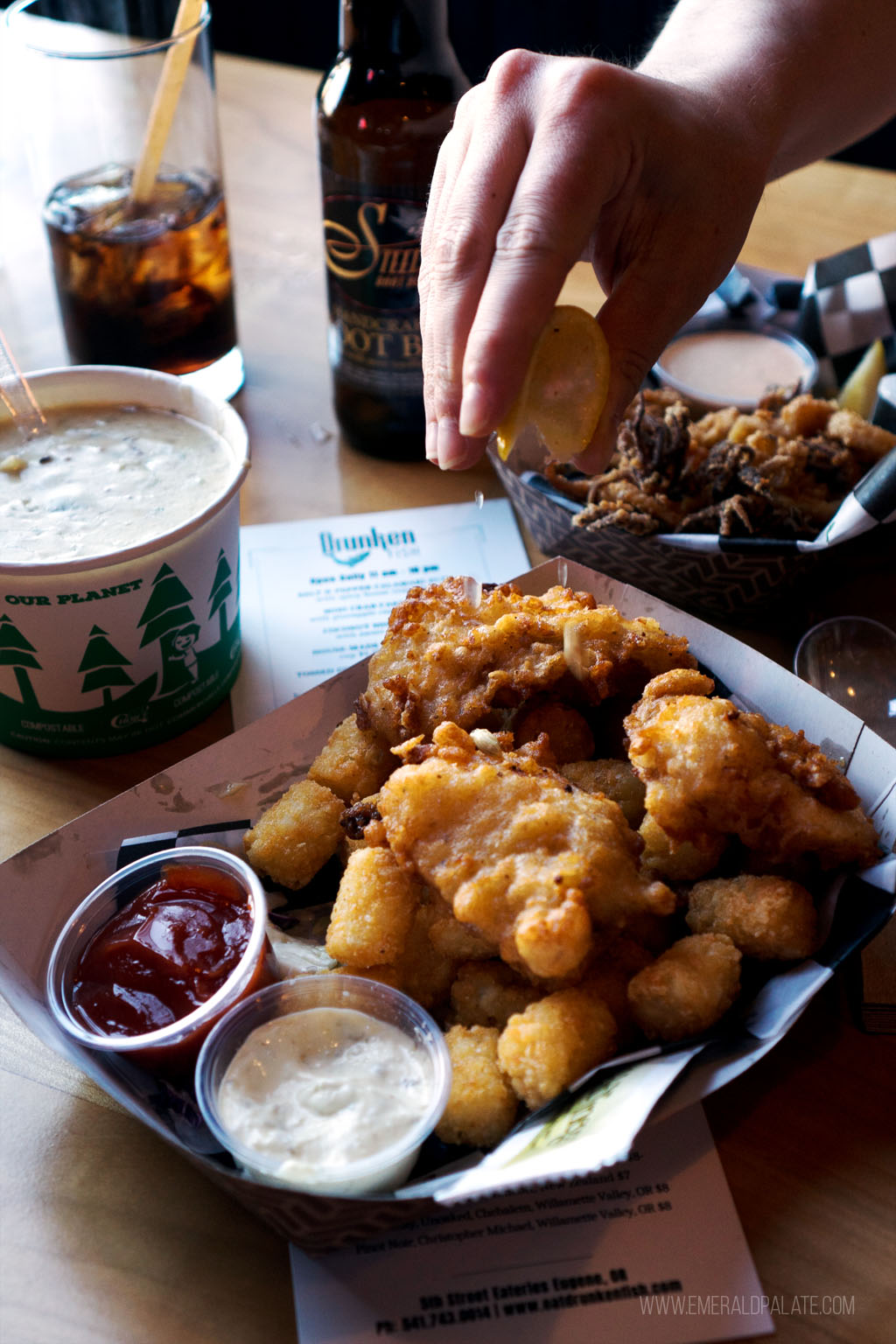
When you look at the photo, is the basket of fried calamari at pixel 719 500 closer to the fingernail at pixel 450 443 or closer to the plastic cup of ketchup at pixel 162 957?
the fingernail at pixel 450 443

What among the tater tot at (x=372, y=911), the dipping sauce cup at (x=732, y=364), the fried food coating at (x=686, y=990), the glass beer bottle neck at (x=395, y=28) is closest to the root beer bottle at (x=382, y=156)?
the glass beer bottle neck at (x=395, y=28)

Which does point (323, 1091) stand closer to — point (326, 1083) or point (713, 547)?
point (326, 1083)

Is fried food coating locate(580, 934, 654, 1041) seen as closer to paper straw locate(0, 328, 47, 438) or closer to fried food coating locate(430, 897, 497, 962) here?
fried food coating locate(430, 897, 497, 962)

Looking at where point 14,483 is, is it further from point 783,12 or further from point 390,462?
point 783,12

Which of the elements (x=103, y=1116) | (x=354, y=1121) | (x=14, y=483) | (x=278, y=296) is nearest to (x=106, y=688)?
(x=14, y=483)

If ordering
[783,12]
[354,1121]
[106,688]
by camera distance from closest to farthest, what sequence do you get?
[354,1121] < [106,688] < [783,12]
